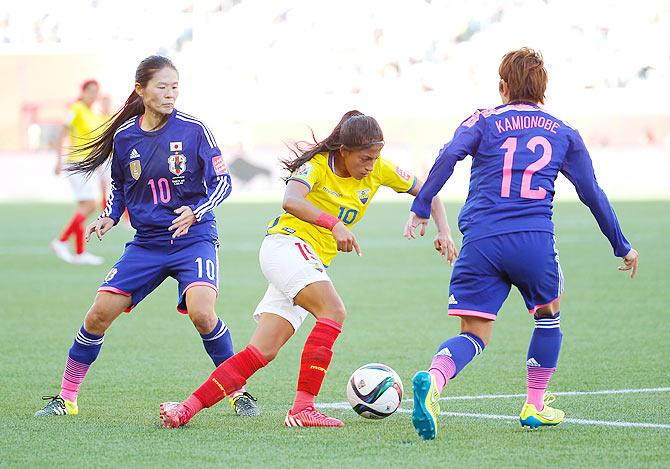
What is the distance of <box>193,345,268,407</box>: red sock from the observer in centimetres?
573

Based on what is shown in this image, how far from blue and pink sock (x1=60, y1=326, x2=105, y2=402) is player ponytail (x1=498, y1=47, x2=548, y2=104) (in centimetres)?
254

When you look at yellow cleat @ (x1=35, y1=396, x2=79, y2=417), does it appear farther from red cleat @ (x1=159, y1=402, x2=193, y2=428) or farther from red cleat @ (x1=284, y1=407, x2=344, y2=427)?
red cleat @ (x1=284, y1=407, x2=344, y2=427)

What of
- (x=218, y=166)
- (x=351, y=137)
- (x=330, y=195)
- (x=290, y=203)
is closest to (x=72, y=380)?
(x=218, y=166)

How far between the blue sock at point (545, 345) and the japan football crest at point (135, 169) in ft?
7.30

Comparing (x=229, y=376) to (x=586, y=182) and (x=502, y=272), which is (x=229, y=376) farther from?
(x=586, y=182)

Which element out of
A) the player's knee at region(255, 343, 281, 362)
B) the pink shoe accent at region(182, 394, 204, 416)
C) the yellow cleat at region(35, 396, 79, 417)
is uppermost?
the player's knee at region(255, 343, 281, 362)

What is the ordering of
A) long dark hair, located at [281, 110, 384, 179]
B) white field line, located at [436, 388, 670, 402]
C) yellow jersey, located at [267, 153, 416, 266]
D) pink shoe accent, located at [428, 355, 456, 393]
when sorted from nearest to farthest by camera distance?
pink shoe accent, located at [428, 355, 456, 393] → long dark hair, located at [281, 110, 384, 179] → yellow jersey, located at [267, 153, 416, 266] → white field line, located at [436, 388, 670, 402]

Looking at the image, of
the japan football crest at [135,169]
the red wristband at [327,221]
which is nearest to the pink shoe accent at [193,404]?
the red wristband at [327,221]

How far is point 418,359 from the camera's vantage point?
8.21 m

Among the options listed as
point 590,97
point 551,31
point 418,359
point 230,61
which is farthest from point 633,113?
point 418,359

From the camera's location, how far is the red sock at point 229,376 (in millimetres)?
5727

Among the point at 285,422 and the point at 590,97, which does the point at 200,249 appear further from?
the point at 590,97

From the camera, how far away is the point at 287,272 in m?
5.80

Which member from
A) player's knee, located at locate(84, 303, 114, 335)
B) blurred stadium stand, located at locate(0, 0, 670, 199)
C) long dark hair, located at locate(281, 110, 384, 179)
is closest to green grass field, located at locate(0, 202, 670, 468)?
player's knee, located at locate(84, 303, 114, 335)
